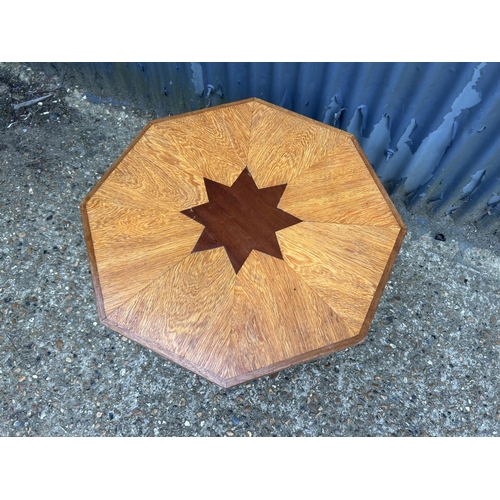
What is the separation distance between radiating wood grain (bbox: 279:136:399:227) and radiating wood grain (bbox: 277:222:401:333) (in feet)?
0.15

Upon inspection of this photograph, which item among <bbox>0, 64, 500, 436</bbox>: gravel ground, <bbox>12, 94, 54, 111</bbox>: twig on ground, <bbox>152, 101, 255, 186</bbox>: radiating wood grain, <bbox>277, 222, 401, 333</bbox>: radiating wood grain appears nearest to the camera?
<bbox>277, 222, 401, 333</bbox>: radiating wood grain

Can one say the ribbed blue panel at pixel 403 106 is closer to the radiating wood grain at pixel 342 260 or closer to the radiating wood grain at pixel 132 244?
the radiating wood grain at pixel 342 260

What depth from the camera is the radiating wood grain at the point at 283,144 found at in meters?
1.89

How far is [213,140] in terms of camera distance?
196 centimetres

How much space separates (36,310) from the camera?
2.44 m

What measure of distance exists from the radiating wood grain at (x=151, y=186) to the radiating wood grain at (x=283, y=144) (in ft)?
0.89

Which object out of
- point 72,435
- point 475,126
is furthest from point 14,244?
point 475,126

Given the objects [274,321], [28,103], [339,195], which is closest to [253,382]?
[274,321]

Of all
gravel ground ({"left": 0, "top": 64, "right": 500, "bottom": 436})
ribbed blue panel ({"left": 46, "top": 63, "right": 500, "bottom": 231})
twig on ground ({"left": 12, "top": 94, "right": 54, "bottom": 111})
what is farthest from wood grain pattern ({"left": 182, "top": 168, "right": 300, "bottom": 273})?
twig on ground ({"left": 12, "top": 94, "right": 54, "bottom": 111})

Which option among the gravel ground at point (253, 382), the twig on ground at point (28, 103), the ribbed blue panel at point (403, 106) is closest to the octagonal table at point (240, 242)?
the ribbed blue panel at point (403, 106)

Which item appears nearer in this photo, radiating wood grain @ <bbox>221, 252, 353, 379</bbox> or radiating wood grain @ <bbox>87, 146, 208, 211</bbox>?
radiating wood grain @ <bbox>221, 252, 353, 379</bbox>

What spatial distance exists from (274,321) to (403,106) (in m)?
1.53

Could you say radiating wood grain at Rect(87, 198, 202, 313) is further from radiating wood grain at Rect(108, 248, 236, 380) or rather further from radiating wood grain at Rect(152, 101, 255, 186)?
radiating wood grain at Rect(152, 101, 255, 186)

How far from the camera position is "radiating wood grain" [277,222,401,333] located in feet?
5.30
